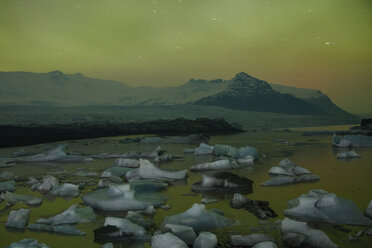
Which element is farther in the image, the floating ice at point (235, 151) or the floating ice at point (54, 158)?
the floating ice at point (54, 158)

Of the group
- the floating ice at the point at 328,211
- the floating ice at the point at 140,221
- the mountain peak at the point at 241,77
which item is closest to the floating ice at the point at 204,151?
the floating ice at the point at 328,211

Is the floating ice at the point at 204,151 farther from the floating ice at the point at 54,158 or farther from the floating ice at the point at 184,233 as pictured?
the floating ice at the point at 184,233

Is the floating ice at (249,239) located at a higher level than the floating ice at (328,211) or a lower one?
lower

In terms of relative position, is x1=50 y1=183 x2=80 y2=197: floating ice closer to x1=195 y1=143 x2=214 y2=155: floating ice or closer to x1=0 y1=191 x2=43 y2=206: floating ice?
x1=0 y1=191 x2=43 y2=206: floating ice

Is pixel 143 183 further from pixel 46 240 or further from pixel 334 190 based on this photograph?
pixel 334 190

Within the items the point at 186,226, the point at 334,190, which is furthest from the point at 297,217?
the point at 334,190

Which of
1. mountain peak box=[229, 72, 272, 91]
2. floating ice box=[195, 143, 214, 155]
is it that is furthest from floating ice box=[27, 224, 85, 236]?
mountain peak box=[229, 72, 272, 91]
